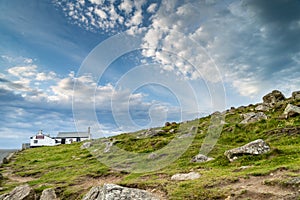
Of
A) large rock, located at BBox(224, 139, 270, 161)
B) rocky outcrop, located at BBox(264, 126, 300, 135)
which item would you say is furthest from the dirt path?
rocky outcrop, located at BBox(264, 126, 300, 135)

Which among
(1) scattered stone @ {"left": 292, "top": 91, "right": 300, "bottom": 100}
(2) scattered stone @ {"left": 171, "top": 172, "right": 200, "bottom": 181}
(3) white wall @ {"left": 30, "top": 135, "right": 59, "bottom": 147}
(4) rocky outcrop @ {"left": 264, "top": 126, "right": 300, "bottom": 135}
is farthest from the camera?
(3) white wall @ {"left": 30, "top": 135, "right": 59, "bottom": 147}

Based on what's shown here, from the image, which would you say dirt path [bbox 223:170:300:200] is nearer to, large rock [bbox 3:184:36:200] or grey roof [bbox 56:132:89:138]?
large rock [bbox 3:184:36:200]

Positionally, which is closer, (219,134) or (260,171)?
(260,171)

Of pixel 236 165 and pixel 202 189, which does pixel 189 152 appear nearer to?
pixel 236 165

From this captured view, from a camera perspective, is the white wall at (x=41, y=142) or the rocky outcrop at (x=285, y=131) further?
the white wall at (x=41, y=142)

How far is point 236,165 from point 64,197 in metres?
10.0

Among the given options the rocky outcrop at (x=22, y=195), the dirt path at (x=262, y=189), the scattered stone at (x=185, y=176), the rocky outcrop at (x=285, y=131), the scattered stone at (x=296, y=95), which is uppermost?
the scattered stone at (x=296, y=95)

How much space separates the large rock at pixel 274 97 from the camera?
39.9 meters

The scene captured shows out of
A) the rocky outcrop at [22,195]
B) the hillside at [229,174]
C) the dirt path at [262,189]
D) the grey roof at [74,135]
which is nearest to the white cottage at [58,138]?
the grey roof at [74,135]

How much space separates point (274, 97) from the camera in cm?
4031

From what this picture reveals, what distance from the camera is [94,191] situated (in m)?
10.6

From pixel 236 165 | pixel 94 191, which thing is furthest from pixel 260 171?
pixel 94 191

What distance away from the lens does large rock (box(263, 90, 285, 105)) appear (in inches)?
1570

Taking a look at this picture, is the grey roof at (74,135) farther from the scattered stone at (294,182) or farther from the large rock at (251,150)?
the scattered stone at (294,182)
